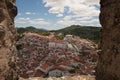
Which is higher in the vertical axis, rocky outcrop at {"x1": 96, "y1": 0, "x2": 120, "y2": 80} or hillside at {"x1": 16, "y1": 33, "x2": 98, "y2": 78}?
rocky outcrop at {"x1": 96, "y1": 0, "x2": 120, "y2": 80}

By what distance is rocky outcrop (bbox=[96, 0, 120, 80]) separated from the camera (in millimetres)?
6743

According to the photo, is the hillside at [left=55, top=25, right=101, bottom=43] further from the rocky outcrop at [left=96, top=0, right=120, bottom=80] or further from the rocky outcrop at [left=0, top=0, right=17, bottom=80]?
the rocky outcrop at [left=0, top=0, right=17, bottom=80]

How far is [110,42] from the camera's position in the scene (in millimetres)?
7211

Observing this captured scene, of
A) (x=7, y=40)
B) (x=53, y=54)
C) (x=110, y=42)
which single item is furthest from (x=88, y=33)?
(x=7, y=40)

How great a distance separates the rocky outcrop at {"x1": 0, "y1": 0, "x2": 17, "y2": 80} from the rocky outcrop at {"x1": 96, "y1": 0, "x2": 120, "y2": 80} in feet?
9.64

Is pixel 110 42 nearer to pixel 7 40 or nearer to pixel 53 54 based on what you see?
pixel 7 40

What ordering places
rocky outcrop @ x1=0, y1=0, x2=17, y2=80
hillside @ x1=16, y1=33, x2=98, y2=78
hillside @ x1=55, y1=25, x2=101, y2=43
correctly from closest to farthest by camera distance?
rocky outcrop @ x1=0, y1=0, x2=17, y2=80 → hillside @ x1=16, y1=33, x2=98, y2=78 → hillside @ x1=55, y1=25, x2=101, y2=43

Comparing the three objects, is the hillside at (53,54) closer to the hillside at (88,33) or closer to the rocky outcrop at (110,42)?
the hillside at (88,33)

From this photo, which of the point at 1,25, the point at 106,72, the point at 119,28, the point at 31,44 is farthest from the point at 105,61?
the point at 31,44

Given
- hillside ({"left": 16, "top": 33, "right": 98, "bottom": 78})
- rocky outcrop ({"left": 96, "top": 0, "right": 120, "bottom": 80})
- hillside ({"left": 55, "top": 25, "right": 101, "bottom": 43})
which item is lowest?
hillside ({"left": 55, "top": 25, "right": 101, "bottom": 43})

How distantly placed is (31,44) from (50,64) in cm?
3280

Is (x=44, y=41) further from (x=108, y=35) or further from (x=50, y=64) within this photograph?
(x=108, y=35)

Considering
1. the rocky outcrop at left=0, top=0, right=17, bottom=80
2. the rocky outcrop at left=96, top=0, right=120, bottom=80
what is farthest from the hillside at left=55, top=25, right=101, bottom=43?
the rocky outcrop at left=0, top=0, right=17, bottom=80

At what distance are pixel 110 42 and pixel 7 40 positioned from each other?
3185 millimetres
